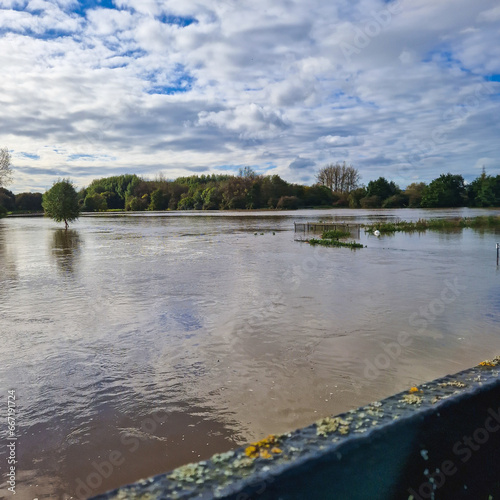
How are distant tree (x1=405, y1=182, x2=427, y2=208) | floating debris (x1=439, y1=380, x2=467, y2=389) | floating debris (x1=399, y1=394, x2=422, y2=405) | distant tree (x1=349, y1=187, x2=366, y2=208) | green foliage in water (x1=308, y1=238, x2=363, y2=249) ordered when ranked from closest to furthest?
floating debris (x1=399, y1=394, x2=422, y2=405) < floating debris (x1=439, y1=380, x2=467, y2=389) < green foliage in water (x1=308, y1=238, x2=363, y2=249) < distant tree (x1=405, y1=182, x2=427, y2=208) < distant tree (x1=349, y1=187, x2=366, y2=208)

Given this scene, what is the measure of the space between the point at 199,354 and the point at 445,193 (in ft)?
368

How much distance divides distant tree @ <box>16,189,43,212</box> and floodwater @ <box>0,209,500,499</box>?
133 meters

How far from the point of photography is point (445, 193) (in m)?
107

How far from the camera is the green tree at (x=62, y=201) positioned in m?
50.9

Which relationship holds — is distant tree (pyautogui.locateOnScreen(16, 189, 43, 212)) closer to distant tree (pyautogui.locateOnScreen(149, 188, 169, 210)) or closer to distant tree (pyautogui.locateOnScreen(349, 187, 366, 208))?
distant tree (pyautogui.locateOnScreen(149, 188, 169, 210))

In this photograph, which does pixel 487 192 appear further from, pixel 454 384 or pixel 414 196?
pixel 454 384

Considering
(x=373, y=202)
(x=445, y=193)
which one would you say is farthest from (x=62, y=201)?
(x=445, y=193)

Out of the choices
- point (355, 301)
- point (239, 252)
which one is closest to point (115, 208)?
point (239, 252)

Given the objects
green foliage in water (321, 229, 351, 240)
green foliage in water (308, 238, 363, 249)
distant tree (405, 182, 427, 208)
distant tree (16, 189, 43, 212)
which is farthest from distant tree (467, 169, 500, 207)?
distant tree (16, 189, 43, 212)

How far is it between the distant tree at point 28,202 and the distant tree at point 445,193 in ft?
378

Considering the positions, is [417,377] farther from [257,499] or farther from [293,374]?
[257,499]

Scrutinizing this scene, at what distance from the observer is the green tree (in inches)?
2004

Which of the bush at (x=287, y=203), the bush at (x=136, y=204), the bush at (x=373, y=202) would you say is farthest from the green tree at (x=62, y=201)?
the bush at (x=136, y=204)

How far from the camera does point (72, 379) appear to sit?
6.70 metres
